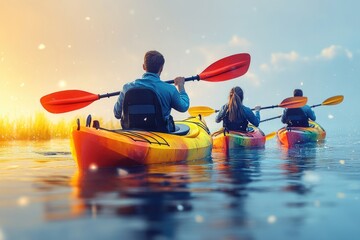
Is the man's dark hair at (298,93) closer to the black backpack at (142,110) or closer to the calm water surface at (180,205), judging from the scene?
the black backpack at (142,110)

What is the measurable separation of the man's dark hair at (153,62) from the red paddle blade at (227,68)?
1.63 m

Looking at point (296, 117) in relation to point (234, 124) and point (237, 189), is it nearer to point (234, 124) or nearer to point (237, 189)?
point (234, 124)

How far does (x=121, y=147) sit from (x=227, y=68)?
10.2 feet

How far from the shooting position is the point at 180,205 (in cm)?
324

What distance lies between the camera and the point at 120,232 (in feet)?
7.99

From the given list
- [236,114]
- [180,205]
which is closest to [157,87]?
[180,205]

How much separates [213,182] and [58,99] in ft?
12.5

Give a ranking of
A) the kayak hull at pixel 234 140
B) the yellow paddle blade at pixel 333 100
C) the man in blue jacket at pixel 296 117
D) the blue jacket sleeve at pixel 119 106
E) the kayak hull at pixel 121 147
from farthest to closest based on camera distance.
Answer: the yellow paddle blade at pixel 333 100, the man in blue jacket at pixel 296 117, the kayak hull at pixel 234 140, the blue jacket sleeve at pixel 119 106, the kayak hull at pixel 121 147

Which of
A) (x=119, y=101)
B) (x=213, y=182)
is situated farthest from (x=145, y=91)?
(x=213, y=182)

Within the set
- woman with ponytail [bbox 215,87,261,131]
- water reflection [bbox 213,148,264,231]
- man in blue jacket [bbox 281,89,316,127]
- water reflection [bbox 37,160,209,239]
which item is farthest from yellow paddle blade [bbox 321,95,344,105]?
water reflection [bbox 37,160,209,239]

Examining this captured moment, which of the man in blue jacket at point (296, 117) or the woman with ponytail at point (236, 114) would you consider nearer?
the woman with ponytail at point (236, 114)

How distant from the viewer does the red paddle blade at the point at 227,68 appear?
8.20m

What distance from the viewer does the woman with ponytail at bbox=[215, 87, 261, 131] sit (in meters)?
10.1

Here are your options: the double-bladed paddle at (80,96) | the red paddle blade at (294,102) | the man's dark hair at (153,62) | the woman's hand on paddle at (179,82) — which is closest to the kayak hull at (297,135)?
the red paddle blade at (294,102)
